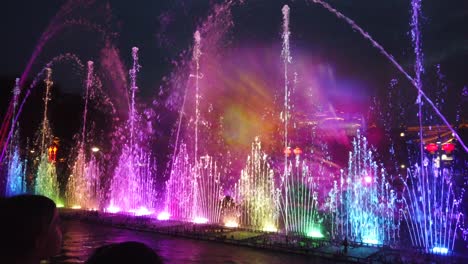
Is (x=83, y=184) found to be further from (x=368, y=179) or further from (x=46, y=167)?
(x=368, y=179)

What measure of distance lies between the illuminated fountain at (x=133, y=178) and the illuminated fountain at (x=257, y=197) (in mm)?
5804

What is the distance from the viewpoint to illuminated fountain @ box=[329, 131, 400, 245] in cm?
1772

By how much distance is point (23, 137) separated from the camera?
110 ft

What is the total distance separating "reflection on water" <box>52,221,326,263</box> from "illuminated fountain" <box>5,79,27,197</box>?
57.1ft

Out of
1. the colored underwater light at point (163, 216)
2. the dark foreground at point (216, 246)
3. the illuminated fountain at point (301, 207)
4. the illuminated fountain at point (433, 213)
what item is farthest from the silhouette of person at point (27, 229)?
the colored underwater light at point (163, 216)

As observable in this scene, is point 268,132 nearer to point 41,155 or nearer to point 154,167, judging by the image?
point 154,167

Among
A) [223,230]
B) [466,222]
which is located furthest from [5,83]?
[466,222]

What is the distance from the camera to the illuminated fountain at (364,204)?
17719 millimetres

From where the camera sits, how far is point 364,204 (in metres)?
23.6

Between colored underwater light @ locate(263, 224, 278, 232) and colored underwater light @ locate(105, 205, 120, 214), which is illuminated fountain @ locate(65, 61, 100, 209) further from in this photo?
colored underwater light @ locate(263, 224, 278, 232)

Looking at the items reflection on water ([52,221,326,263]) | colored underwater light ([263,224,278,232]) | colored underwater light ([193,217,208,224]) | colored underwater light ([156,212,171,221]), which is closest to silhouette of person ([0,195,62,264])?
reflection on water ([52,221,326,263])

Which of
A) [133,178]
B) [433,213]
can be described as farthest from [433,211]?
[133,178]

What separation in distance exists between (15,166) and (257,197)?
22851 millimetres

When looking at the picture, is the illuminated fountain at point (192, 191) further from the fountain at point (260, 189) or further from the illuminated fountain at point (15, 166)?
the illuminated fountain at point (15, 166)
